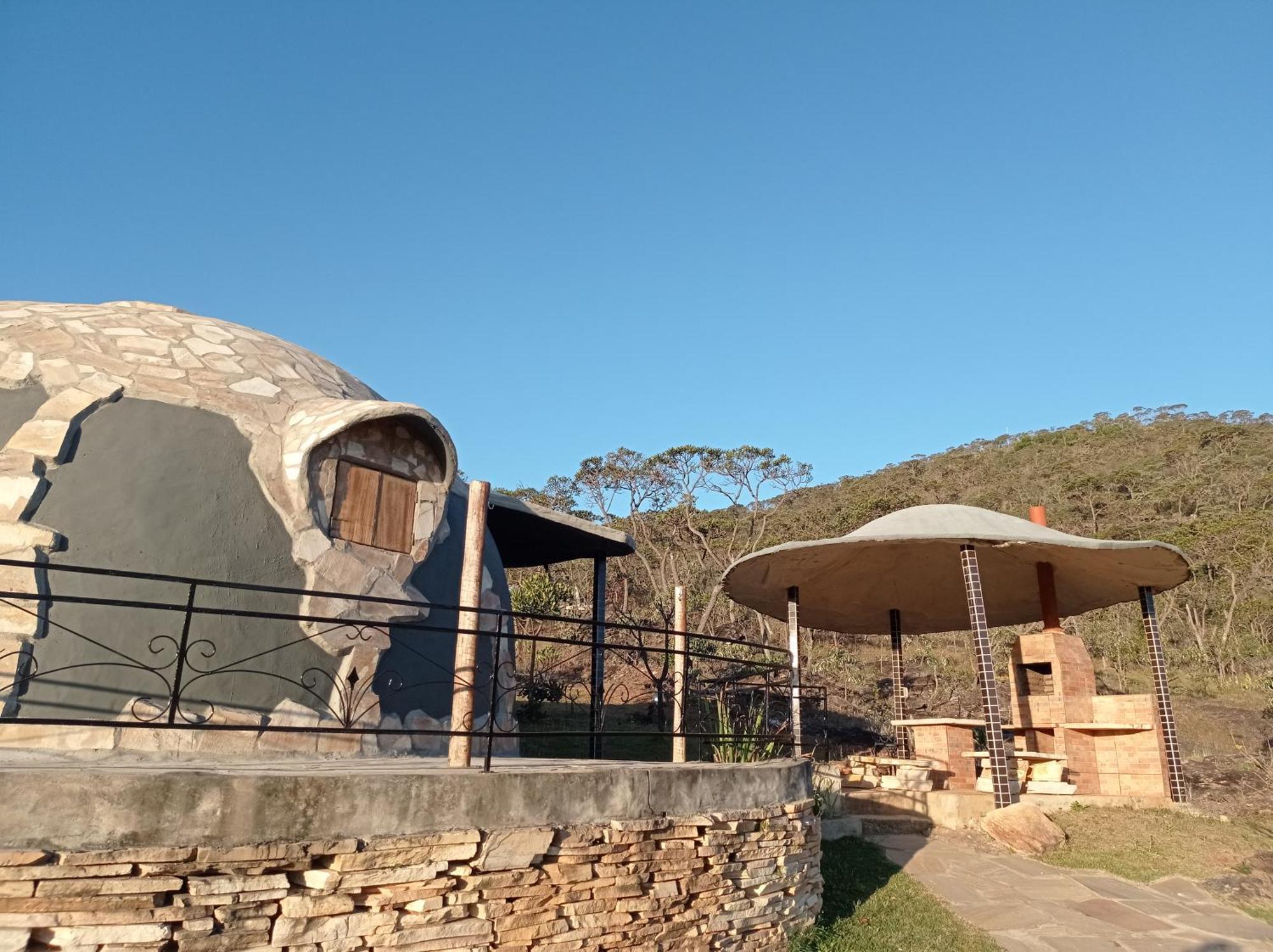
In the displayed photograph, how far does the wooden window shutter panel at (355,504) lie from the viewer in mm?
6816

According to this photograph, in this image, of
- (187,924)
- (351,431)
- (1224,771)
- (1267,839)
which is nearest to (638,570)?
(1224,771)

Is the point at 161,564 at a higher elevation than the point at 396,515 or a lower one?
lower

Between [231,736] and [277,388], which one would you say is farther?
[277,388]

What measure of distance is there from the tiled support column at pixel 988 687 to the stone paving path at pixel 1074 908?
100 cm

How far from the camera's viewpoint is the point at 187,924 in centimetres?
379

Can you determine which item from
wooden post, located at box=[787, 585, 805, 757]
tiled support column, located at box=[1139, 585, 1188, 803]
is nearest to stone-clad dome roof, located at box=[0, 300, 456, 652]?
wooden post, located at box=[787, 585, 805, 757]

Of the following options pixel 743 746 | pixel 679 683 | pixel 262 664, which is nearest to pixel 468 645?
pixel 262 664

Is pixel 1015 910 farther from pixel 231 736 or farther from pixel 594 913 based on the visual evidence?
pixel 231 736

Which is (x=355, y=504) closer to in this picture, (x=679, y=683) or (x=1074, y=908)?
(x=679, y=683)

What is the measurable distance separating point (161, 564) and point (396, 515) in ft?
5.96

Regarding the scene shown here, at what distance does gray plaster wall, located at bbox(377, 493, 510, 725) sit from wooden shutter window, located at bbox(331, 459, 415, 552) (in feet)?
1.15

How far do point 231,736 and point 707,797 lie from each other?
3194 millimetres

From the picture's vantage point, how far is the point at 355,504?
22.7 ft

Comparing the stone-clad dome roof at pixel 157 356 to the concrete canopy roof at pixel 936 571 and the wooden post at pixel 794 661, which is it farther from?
the concrete canopy roof at pixel 936 571
